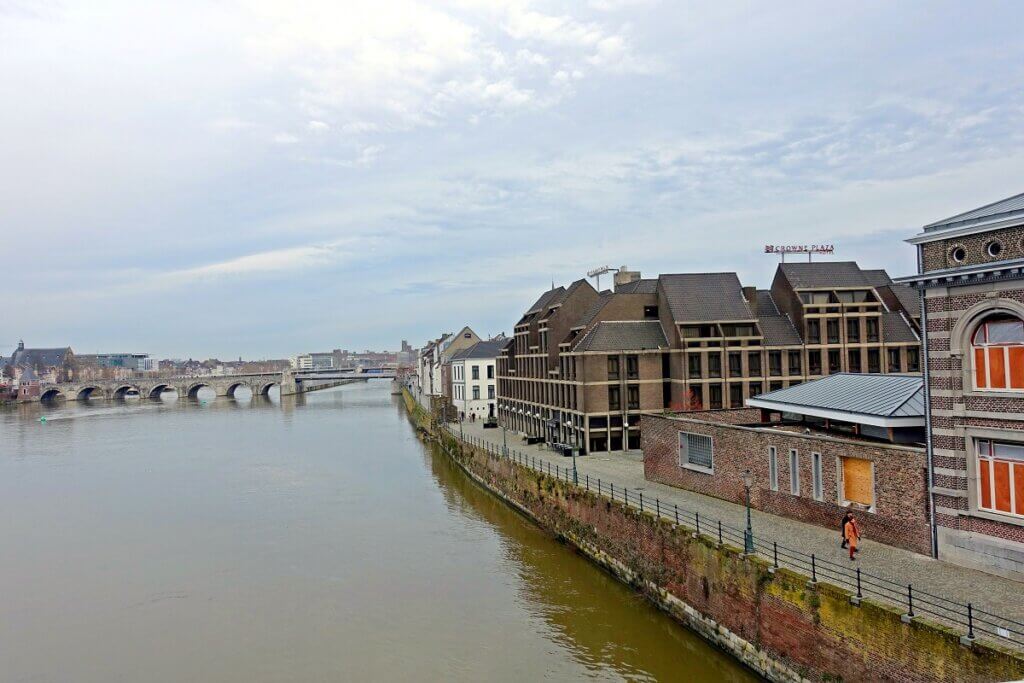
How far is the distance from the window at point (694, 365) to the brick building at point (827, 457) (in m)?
14.8

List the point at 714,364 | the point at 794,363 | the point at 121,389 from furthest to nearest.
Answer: the point at 121,389, the point at 794,363, the point at 714,364

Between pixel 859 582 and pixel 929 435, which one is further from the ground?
pixel 929 435

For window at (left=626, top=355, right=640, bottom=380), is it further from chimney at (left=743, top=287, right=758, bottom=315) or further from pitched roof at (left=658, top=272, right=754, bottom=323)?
chimney at (left=743, top=287, right=758, bottom=315)

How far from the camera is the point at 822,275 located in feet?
161

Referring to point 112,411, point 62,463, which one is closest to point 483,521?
point 62,463

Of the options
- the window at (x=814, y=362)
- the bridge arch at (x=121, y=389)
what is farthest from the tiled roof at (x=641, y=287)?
the bridge arch at (x=121, y=389)

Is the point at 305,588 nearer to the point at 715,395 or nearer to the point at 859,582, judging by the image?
the point at 859,582

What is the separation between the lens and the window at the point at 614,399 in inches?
1735

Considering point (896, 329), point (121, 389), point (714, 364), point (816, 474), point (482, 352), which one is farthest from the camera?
point (121, 389)

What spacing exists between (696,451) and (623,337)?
18.2 metres

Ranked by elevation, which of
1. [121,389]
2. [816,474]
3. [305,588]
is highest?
[816,474]

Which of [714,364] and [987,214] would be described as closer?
[987,214]

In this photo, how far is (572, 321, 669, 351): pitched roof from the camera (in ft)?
146

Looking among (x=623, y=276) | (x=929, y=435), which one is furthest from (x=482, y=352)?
(x=929, y=435)
